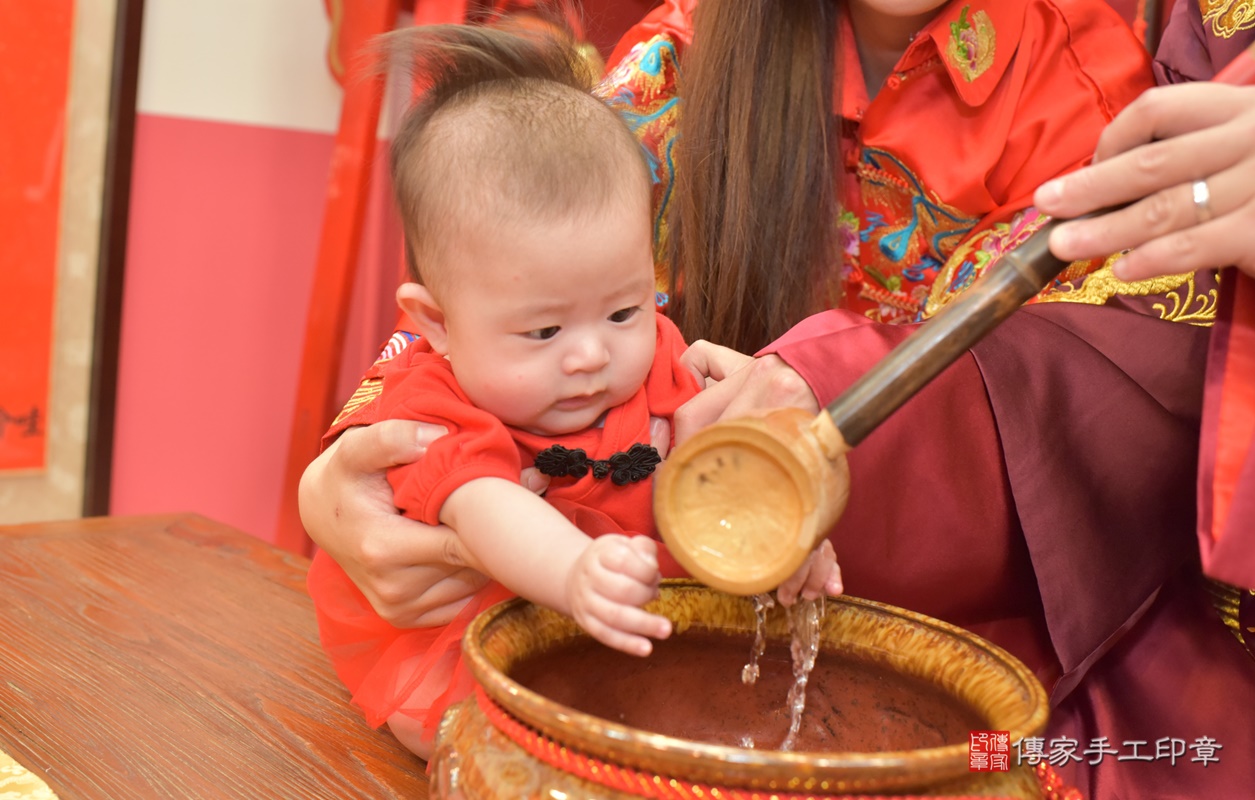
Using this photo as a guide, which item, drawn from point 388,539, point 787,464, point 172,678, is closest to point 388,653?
point 388,539

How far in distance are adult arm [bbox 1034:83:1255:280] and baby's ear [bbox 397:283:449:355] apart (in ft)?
1.49

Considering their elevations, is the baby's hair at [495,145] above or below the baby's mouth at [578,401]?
above

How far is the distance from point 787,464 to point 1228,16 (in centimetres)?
73

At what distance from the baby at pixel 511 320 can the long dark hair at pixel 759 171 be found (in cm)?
30

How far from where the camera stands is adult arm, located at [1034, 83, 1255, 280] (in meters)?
0.61

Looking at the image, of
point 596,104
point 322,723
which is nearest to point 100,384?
point 322,723

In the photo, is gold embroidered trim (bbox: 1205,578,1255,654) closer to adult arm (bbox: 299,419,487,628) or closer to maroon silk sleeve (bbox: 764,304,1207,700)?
maroon silk sleeve (bbox: 764,304,1207,700)

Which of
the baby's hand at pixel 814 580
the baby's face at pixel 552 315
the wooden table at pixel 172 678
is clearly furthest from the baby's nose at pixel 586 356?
the wooden table at pixel 172 678

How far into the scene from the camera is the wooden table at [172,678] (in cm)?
81

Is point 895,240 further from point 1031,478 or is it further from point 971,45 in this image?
point 1031,478

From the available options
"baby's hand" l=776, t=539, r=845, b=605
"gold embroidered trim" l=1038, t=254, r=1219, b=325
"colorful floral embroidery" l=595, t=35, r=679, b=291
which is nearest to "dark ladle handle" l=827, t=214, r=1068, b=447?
"baby's hand" l=776, t=539, r=845, b=605

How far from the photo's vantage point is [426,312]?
35.0 inches

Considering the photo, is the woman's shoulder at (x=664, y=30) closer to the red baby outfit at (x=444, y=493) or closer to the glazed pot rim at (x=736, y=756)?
the red baby outfit at (x=444, y=493)

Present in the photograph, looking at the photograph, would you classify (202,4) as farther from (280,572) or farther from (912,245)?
(912,245)
